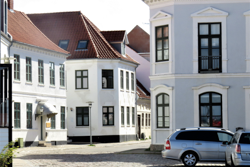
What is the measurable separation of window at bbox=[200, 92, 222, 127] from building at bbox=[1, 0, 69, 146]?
12969 millimetres

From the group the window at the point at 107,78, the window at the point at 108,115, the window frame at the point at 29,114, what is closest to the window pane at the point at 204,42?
the window frame at the point at 29,114

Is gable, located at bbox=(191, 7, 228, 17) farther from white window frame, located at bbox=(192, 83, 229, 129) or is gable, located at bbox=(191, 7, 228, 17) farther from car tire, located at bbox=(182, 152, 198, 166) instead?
car tire, located at bbox=(182, 152, 198, 166)

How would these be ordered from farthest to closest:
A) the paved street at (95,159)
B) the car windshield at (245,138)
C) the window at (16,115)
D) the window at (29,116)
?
the window at (29,116) < the window at (16,115) < the paved street at (95,159) < the car windshield at (245,138)

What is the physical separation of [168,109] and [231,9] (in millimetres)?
6138

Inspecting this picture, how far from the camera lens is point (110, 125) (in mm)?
46719

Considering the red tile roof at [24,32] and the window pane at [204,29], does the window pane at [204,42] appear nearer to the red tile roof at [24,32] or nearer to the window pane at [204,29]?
the window pane at [204,29]

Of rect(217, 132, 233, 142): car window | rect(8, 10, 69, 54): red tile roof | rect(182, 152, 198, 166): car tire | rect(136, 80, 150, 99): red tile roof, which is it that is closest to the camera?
rect(182, 152, 198, 166): car tire

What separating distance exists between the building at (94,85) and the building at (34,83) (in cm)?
322

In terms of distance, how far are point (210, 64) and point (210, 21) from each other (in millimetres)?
2215

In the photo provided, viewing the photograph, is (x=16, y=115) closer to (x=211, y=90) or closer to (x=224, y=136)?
(x=211, y=90)

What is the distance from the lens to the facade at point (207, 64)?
28.0 metres

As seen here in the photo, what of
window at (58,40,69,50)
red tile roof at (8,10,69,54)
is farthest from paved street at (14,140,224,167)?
window at (58,40,69,50)

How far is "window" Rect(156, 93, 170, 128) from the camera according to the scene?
2905cm

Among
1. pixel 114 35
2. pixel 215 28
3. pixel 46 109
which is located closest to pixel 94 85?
pixel 114 35
